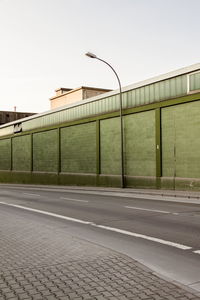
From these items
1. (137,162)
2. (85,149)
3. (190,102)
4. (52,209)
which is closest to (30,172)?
(85,149)

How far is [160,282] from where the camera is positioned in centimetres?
510

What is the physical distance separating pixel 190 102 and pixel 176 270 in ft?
54.7

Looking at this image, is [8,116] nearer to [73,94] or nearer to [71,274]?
[73,94]

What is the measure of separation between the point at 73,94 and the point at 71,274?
3850 cm

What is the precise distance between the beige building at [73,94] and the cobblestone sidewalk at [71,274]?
3376cm

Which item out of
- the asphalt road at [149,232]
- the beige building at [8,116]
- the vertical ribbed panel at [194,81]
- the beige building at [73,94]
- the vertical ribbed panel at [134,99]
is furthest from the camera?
the beige building at [8,116]

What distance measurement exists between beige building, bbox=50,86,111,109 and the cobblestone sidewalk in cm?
3376

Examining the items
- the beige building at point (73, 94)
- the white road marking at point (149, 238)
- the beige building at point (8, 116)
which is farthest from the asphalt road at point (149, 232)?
the beige building at point (8, 116)

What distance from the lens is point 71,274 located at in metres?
5.48

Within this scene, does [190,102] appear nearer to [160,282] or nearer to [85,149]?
[85,149]

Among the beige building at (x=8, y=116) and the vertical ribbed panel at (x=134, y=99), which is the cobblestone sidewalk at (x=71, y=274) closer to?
the vertical ribbed panel at (x=134, y=99)

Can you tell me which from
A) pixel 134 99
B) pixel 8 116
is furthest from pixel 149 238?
pixel 8 116

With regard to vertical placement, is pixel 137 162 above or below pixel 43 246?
above

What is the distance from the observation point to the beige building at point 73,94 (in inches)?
1619
